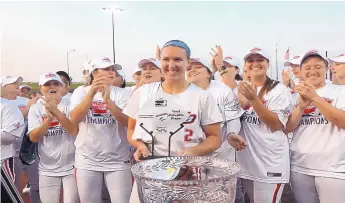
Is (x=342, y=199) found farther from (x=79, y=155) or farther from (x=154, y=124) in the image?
(x=79, y=155)

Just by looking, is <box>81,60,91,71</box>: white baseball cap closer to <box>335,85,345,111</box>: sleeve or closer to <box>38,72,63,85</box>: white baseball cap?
<box>38,72,63,85</box>: white baseball cap

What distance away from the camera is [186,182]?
3.43 ft

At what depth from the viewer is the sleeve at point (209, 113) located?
2082mm

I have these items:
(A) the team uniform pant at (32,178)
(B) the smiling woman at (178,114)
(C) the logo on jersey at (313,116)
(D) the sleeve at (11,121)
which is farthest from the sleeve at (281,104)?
(A) the team uniform pant at (32,178)

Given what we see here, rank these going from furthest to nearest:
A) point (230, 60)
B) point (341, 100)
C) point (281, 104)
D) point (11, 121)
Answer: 1. point (230, 60)
2. point (11, 121)
3. point (281, 104)
4. point (341, 100)

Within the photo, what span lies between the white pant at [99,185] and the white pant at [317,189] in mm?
1443

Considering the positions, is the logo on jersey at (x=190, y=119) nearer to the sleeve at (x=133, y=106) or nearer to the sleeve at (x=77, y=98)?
the sleeve at (x=133, y=106)

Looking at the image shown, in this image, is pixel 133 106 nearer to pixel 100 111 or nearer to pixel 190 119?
pixel 190 119

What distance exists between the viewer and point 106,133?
2996mm

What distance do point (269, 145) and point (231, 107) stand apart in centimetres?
45

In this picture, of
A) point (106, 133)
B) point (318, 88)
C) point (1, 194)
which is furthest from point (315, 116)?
point (1, 194)

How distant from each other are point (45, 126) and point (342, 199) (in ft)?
8.50

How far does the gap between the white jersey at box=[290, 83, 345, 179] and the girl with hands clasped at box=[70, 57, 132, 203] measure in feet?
4.84

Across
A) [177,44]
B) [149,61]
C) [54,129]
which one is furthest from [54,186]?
[177,44]
